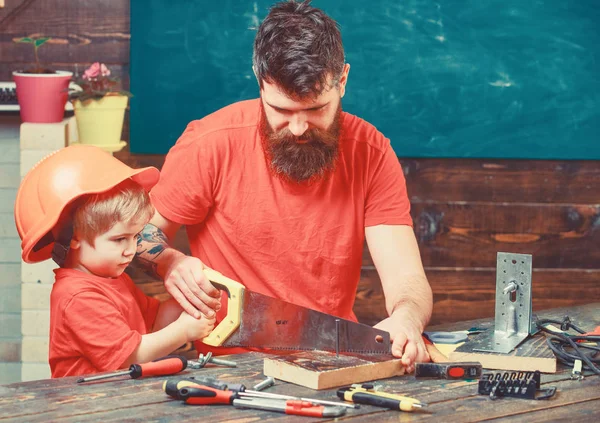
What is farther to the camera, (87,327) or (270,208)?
(270,208)

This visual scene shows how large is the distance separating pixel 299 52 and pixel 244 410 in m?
0.95

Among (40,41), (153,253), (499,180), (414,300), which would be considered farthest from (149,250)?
(499,180)

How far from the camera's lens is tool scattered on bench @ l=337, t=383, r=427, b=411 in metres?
1.80

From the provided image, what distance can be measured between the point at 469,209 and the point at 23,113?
6.22 ft

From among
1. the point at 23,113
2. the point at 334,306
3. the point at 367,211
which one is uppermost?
the point at 23,113

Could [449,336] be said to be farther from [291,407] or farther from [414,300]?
[291,407]

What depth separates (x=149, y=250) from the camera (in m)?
2.49

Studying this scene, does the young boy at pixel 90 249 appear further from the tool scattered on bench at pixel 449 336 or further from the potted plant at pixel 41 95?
the potted plant at pixel 41 95

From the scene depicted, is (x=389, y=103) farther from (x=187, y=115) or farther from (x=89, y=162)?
(x=89, y=162)

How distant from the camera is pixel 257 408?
1.80 metres

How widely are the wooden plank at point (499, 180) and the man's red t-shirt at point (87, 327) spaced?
2001 millimetres

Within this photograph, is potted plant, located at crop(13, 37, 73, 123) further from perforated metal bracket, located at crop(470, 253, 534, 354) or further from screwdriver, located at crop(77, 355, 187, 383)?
perforated metal bracket, located at crop(470, 253, 534, 354)

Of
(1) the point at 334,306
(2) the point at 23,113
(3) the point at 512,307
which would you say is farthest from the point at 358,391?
(2) the point at 23,113

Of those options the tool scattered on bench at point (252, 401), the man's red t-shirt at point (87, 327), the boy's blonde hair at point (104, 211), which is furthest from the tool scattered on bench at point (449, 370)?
the boy's blonde hair at point (104, 211)
